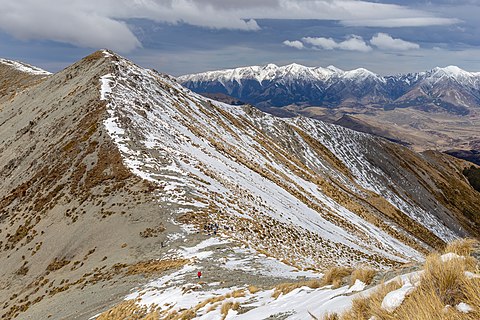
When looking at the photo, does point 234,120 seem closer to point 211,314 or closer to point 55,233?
point 55,233

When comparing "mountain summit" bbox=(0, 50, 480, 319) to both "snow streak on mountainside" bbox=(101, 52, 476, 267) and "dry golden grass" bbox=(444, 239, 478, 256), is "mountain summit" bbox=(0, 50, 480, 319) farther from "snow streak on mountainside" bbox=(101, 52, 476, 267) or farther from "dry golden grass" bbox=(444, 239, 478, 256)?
"dry golden grass" bbox=(444, 239, 478, 256)

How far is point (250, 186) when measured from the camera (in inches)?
1777

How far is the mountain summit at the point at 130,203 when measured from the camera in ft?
79.4

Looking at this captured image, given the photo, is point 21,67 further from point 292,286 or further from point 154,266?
point 292,286

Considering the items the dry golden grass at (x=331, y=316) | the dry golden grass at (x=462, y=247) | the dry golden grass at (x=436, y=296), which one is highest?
the dry golden grass at (x=436, y=296)

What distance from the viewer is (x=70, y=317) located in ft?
59.2

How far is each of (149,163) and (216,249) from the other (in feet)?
54.5

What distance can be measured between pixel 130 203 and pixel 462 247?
27445mm

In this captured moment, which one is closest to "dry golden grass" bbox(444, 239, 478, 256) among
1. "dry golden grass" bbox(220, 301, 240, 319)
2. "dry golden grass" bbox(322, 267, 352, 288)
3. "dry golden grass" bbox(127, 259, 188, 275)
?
"dry golden grass" bbox(322, 267, 352, 288)

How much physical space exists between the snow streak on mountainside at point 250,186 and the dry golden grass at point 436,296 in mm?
20510

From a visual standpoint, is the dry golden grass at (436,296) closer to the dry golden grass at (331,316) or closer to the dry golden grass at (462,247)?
the dry golden grass at (331,316)

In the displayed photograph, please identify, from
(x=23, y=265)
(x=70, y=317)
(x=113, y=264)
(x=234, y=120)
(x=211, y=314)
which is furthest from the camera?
(x=234, y=120)

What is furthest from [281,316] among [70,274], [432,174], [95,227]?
[432,174]

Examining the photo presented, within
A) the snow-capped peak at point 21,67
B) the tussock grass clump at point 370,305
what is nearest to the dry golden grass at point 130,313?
the tussock grass clump at point 370,305
